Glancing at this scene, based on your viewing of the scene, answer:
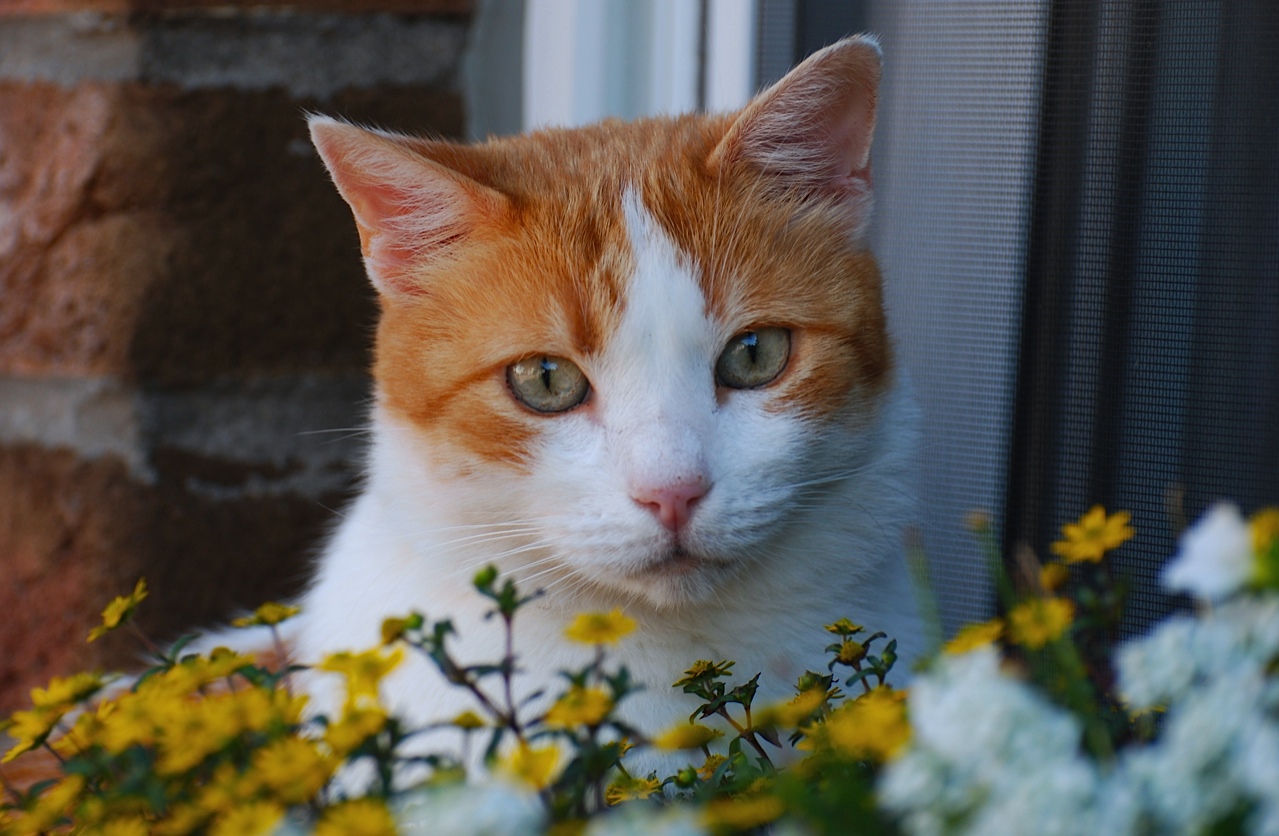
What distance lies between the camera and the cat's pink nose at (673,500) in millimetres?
1164

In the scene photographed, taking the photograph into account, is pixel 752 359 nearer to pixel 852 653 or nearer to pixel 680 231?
pixel 680 231

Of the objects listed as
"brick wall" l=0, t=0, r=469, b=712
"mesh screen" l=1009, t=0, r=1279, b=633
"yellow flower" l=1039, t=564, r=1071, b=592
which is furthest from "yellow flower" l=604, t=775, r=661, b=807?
"brick wall" l=0, t=0, r=469, b=712

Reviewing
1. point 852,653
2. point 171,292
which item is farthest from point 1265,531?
point 171,292

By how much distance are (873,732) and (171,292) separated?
161cm

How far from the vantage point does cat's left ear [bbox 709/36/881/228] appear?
4.39ft

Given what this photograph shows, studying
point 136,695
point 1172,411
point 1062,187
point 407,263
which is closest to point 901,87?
point 1062,187

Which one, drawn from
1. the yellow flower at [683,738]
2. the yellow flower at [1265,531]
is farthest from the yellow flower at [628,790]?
the yellow flower at [1265,531]

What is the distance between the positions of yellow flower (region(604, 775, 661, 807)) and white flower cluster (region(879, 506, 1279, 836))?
0.99 ft

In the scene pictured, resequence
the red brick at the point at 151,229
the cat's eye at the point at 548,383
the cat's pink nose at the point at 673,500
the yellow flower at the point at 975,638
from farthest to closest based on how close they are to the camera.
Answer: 1. the red brick at the point at 151,229
2. the cat's eye at the point at 548,383
3. the cat's pink nose at the point at 673,500
4. the yellow flower at the point at 975,638

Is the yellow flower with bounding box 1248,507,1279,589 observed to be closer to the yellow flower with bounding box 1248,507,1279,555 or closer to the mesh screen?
the yellow flower with bounding box 1248,507,1279,555

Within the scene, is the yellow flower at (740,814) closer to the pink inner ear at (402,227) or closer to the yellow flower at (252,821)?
the yellow flower at (252,821)

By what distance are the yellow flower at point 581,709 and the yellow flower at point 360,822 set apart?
0.37 feet

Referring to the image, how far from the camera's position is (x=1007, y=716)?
21.4 inches

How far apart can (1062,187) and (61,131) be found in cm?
153
